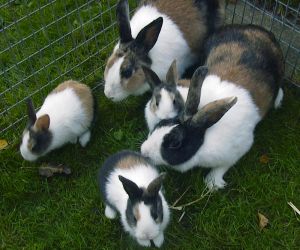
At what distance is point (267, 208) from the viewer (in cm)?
314

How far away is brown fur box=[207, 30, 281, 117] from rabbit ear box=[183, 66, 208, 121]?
407mm

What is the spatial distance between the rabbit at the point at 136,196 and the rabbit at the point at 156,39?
22.4 inches

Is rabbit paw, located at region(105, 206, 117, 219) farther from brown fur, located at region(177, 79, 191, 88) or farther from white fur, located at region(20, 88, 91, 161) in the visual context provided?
brown fur, located at region(177, 79, 191, 88)

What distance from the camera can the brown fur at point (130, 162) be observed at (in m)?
2.95

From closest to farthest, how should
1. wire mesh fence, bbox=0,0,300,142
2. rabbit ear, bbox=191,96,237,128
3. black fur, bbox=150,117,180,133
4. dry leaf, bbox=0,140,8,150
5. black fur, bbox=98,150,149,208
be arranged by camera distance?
rabbit ear, bbox=191,96,237,128 < black fur, bbox=150,117,180,133 < black fur, bbox=98,150,149,208 < dry leaf, bbox=0,140,8,150 < wire mesh fence, bbox=0,0,300,142

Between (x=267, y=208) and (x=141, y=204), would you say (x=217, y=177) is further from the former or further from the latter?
(x=141, y=204)

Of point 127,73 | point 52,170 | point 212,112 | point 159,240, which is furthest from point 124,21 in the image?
point 159,240

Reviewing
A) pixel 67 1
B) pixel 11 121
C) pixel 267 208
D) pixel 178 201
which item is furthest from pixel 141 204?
pixel 67 1

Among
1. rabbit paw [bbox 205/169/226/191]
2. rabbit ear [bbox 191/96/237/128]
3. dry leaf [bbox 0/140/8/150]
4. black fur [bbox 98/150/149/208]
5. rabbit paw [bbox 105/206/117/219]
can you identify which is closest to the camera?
rabbit ear [bbox 191/96/237/128]

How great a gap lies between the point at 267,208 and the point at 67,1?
2305 mm

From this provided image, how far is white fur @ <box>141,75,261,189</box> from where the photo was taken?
2920mm

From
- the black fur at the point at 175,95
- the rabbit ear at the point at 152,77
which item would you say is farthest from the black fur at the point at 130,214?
the rabbit ear at the point at 152,77

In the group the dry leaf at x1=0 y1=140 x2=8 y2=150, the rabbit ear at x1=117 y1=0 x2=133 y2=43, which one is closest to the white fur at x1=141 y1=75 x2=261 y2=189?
the rabbit ear at x1=117 y1=0 x2=133 y2=43

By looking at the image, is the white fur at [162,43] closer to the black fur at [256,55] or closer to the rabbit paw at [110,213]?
the black fur at [256,55]
